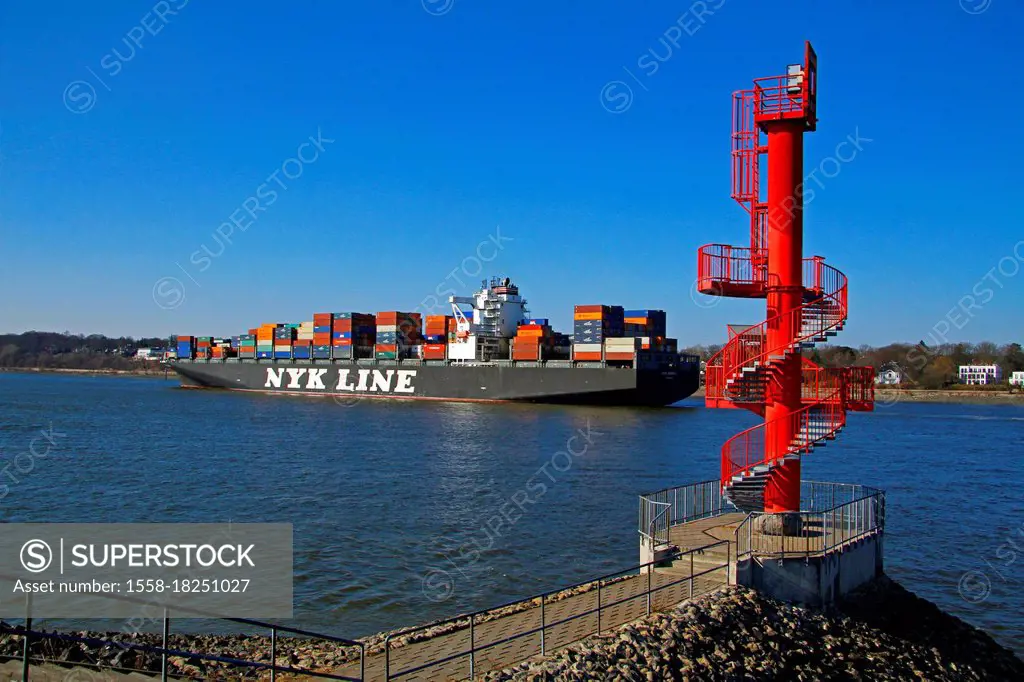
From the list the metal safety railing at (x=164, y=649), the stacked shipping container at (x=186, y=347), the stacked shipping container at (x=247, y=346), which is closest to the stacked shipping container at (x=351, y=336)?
the stacked shipping container at (x=247, y=346)

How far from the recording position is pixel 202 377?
90250 mm

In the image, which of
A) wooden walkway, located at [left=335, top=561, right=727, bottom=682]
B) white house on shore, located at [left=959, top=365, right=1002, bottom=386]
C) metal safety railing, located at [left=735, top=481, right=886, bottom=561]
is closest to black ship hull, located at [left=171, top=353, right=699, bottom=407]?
metal safety railing, located at [left=735, top=481, right=886, bottom=561]

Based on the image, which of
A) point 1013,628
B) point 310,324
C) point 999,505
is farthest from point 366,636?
point 310,324

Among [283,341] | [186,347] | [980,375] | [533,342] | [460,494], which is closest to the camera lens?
[460,494]

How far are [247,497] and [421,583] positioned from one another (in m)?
9.86

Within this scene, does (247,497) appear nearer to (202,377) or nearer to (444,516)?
(444,516)

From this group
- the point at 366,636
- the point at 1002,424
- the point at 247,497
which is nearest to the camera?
the point at 366,636

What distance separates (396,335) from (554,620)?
67476 mm

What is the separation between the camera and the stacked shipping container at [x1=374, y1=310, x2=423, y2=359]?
2960 inches

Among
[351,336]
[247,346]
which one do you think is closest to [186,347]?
[247,346]

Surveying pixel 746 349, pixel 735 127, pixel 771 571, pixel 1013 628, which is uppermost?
pixel 735 127

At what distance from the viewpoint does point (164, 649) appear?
6168mm

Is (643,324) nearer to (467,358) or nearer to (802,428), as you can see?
(467,358)

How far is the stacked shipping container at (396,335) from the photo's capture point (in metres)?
75.2
